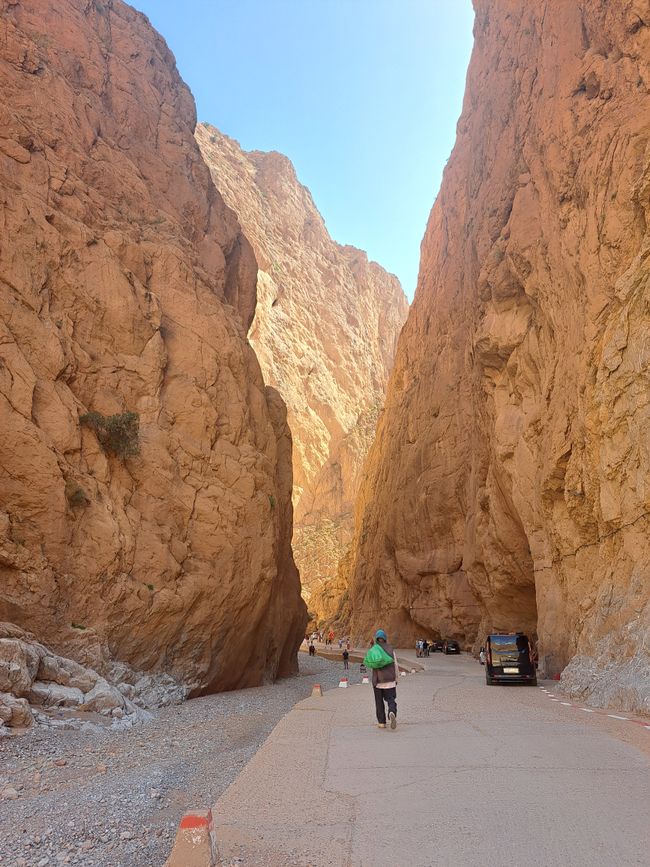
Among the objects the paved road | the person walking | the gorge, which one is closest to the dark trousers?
the person walking

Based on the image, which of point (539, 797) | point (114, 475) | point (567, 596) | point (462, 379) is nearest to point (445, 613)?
point (462, 379)

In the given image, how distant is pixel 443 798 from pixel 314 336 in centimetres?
9345

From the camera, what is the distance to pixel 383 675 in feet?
28.5

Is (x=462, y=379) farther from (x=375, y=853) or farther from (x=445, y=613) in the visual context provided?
(x=375, y=853)

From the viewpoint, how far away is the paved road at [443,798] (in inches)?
149

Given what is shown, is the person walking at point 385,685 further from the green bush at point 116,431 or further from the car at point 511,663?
the green bush at point 116,431

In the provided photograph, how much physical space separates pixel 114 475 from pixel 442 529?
1019 inches

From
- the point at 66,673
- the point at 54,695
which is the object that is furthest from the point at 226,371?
the point at 54,695

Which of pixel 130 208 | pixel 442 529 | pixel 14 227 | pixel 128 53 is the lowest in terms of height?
pixel 442 529

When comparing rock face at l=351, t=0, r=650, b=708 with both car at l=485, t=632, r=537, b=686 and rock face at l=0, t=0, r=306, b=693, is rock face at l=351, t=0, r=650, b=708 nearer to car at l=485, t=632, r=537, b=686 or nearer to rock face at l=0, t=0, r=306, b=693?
car at l=485, t=632, r=537, b=686

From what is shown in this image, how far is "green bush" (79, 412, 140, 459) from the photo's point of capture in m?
16.3

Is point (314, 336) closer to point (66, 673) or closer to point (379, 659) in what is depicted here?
point (66, 673)

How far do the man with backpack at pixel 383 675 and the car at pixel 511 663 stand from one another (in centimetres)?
928

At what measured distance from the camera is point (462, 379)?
37.2 m
